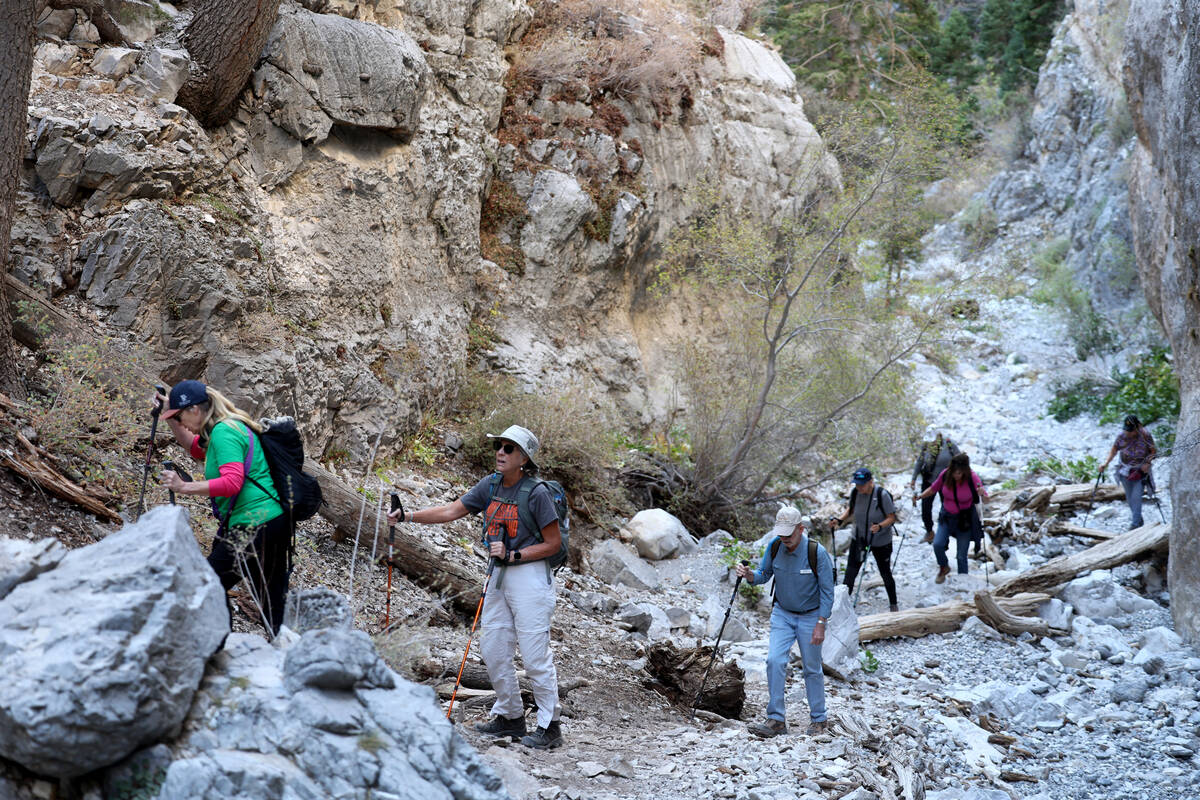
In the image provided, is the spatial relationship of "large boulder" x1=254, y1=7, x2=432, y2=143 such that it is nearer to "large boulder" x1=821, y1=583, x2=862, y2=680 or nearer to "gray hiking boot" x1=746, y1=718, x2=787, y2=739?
"large boulder" x1=821, y1=583, x2=862, y2=680

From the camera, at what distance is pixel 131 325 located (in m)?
7.66

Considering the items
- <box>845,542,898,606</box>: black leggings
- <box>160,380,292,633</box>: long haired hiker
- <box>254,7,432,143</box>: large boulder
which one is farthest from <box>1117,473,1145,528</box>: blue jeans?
<box>160,380,292,633</box>: long haired hiker

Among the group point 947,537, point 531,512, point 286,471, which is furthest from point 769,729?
point 947,537

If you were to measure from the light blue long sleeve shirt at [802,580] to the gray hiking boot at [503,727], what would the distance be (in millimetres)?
2147

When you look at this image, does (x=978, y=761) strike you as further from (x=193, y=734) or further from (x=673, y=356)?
(x=673, y=356)

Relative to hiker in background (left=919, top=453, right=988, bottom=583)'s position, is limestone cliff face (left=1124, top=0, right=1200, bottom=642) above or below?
above

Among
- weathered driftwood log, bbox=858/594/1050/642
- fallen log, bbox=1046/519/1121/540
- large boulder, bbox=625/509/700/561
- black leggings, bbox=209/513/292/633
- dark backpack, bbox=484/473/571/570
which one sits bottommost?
large boulder, bbox=625/509/700/561

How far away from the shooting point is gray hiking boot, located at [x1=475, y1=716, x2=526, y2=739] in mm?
5188

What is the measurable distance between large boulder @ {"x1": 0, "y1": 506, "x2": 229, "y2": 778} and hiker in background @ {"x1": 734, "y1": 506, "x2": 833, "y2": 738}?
4.20 metres

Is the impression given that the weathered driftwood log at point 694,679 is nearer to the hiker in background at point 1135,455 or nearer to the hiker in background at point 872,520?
the hiker in background at point 872,520

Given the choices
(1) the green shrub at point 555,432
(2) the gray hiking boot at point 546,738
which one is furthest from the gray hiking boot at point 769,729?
(1) the green shrub at point 555,432

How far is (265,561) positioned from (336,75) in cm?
780

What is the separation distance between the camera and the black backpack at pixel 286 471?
441 cm

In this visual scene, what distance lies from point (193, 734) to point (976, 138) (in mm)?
39731
